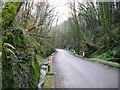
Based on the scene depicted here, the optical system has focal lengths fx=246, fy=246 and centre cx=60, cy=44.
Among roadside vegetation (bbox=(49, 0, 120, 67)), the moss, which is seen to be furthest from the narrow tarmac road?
roadside vegetation (bbox=(49, 0, 120, 67))

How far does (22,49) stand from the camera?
40.4 feet

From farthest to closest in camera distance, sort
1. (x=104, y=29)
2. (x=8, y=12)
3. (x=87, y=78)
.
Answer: (x=104, y=29) < (x=87, y=78) < (x=8, y=12)

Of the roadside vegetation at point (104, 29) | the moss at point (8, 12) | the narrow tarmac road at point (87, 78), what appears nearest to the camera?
the moss at point (8, 12)

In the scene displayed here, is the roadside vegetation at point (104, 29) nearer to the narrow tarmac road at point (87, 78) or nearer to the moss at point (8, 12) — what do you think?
the narrow tarmac road at point (87, 78)

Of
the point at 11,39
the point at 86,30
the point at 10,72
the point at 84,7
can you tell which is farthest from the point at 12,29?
the point at 86,30

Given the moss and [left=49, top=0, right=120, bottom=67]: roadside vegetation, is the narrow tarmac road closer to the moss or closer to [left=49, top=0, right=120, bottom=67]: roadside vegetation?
the moss

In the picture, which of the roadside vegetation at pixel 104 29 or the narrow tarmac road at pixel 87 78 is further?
the roadside vegetation at pixel 104 29

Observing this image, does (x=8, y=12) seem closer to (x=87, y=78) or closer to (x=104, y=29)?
(x=87, y=78)

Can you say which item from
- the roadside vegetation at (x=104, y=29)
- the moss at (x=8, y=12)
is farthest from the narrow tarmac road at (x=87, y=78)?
the roadside vegetation at (x=104, y=29)

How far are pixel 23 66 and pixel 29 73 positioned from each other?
26.5 inches

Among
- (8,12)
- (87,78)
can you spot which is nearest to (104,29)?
(87,78)

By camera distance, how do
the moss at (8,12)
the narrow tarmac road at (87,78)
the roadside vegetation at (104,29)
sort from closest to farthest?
1. the moss at (8,12)
2. the narrow tarmac road at (87,78)
3. the roadside vegetation at (104,29)

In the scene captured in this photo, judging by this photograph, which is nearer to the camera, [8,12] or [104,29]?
[8,12]

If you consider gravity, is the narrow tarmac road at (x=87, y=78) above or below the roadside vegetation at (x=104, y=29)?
below
